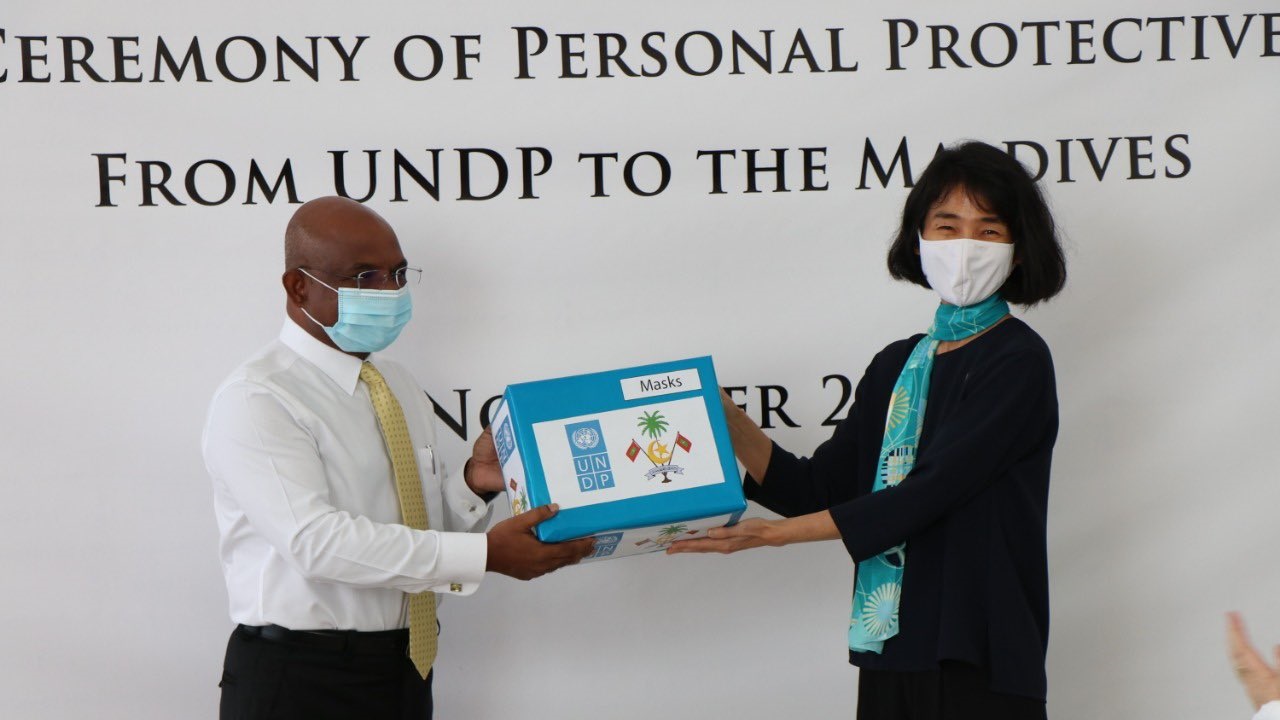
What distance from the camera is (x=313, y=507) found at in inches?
71.1

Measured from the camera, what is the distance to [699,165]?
2.50m

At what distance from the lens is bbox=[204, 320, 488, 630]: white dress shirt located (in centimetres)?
180

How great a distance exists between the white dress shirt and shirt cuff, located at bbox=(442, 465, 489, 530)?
0.12m

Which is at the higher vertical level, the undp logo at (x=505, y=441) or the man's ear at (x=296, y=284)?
the man's ear at (x=296, y=284)

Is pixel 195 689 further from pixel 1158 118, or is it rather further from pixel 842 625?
pixel 1158 118

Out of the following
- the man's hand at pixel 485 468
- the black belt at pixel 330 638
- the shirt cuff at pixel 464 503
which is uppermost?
the man's hand at pixel 485 468

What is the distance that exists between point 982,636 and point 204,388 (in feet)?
5.49

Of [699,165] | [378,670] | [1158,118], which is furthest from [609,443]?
[1158,118]

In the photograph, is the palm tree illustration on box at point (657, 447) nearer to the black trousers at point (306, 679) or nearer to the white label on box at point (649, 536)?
the white label on box at point (649, 536)

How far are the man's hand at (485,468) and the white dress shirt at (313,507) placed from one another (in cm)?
13

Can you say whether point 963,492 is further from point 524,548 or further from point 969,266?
point 524,548

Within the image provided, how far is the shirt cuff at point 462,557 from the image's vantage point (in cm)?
185

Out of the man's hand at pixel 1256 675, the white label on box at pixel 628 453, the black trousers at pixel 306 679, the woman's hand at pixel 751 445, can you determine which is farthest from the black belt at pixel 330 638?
the man's hand at pixel 1256 675

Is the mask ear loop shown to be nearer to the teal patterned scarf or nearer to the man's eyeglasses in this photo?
the man's eyeglasses
